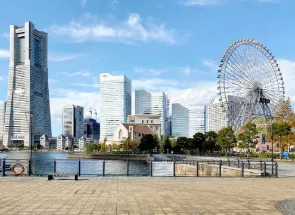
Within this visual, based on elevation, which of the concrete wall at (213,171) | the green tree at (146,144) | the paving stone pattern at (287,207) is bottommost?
the green tree at (146,144)

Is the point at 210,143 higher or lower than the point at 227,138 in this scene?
lower

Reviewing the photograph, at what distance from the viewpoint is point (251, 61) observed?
83.6m

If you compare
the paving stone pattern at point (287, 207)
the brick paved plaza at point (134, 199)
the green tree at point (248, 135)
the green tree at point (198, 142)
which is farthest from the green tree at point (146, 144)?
the paving stone pattern at point (287, 207)

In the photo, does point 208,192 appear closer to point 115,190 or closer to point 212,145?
point 115,190

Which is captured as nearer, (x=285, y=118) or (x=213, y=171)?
(x=213, y=171)

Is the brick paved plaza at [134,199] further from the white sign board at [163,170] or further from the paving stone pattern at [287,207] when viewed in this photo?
the white sign board at [163,170]

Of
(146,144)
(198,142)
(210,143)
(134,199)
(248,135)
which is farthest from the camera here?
(146,144)

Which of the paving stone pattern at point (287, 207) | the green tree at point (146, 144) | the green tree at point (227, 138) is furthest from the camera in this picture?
the green tree at point (146, 144)

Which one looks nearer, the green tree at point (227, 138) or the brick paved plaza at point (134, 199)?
the brick paved plaza at point (134, 199)

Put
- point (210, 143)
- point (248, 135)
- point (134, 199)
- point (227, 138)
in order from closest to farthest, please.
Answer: point (134, 199)
point (248, 135)
point (227, 138)
point (210, 143)

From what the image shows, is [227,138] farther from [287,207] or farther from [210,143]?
[287,207]

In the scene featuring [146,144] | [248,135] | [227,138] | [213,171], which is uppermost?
[248,135]

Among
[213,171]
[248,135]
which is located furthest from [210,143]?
[213,171]

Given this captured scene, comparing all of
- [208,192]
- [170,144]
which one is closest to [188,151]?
[170,144]
